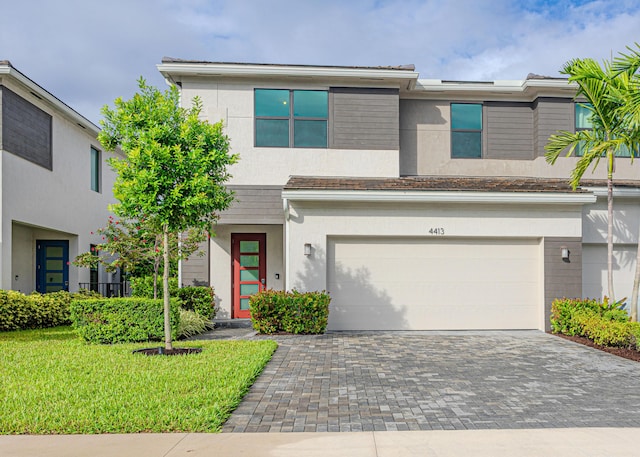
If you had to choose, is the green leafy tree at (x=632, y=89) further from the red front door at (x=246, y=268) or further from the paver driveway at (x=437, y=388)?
the red front door at (x=246, y=268)

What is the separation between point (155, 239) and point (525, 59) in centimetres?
1360

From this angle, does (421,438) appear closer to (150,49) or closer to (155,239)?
(155,239)

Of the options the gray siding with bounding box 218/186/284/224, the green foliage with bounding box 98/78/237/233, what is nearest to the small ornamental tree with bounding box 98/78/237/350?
the green foliage with bounding box 98/78/237/233

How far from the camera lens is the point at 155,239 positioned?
45.7 ft

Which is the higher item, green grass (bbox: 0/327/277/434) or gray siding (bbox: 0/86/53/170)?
gray siding (bbox: 0/86/53/170)

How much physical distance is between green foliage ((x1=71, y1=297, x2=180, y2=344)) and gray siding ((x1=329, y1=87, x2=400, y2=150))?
6.73 metres

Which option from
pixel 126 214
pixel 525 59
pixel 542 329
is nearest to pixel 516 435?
pixel 126 214

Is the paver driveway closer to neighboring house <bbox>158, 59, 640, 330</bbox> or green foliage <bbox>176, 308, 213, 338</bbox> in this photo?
neighboring house <bbox>158, 59, 640, 330</bbox>

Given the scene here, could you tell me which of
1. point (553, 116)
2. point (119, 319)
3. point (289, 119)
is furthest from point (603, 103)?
point (119, 319)

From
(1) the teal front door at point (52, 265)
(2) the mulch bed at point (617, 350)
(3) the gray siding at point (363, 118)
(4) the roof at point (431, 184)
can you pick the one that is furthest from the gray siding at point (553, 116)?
(1) the teal front door at point (52, 265)

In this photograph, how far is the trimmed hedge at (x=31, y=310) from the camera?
12.7m

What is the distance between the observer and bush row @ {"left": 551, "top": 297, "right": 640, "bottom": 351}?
955 cm

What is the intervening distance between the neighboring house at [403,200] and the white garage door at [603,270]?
3cm

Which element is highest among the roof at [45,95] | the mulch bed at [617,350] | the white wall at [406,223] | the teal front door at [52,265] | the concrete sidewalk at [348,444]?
the roof at [45,95]
